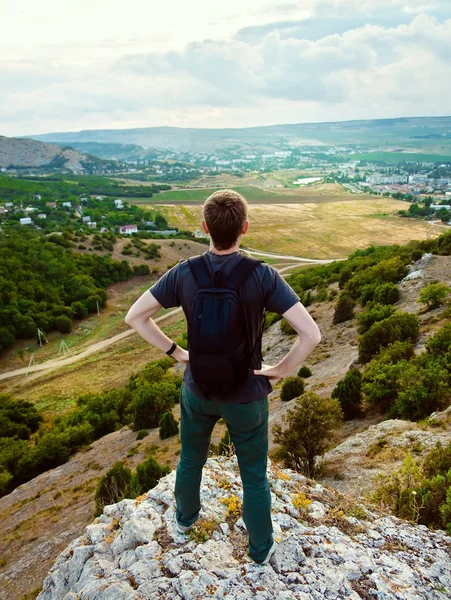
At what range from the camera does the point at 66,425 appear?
78.2 feet

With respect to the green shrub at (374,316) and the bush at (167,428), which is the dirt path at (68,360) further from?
the green shrub at (374,316)

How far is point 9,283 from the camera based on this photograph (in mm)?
48656

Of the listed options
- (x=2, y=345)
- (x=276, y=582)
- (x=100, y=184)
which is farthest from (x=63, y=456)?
(x=100, y=184)

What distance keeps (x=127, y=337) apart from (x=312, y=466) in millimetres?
37161

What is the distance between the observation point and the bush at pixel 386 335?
18484mm

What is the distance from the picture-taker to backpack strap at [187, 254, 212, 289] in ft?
11.7

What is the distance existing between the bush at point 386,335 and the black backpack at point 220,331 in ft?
53.8

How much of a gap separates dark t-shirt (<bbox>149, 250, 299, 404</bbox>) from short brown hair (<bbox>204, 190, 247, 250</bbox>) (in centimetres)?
18

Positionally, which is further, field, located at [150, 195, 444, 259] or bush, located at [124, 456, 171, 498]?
field, located at [150, 195, 444, 259]

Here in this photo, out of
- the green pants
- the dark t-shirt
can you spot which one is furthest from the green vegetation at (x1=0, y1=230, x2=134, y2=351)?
the dark t-shirt

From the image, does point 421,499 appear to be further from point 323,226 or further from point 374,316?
point 323,226

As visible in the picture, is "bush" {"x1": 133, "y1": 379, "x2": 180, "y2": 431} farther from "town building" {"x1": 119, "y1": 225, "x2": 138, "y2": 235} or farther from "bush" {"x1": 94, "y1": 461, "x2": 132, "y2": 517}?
"town building" {"x1": 119, "y1": 225, "x2": 138, "y2": 235}

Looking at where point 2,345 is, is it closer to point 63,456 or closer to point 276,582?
point 63,456

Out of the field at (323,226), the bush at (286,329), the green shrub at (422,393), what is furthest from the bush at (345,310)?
the field at (323,226)
